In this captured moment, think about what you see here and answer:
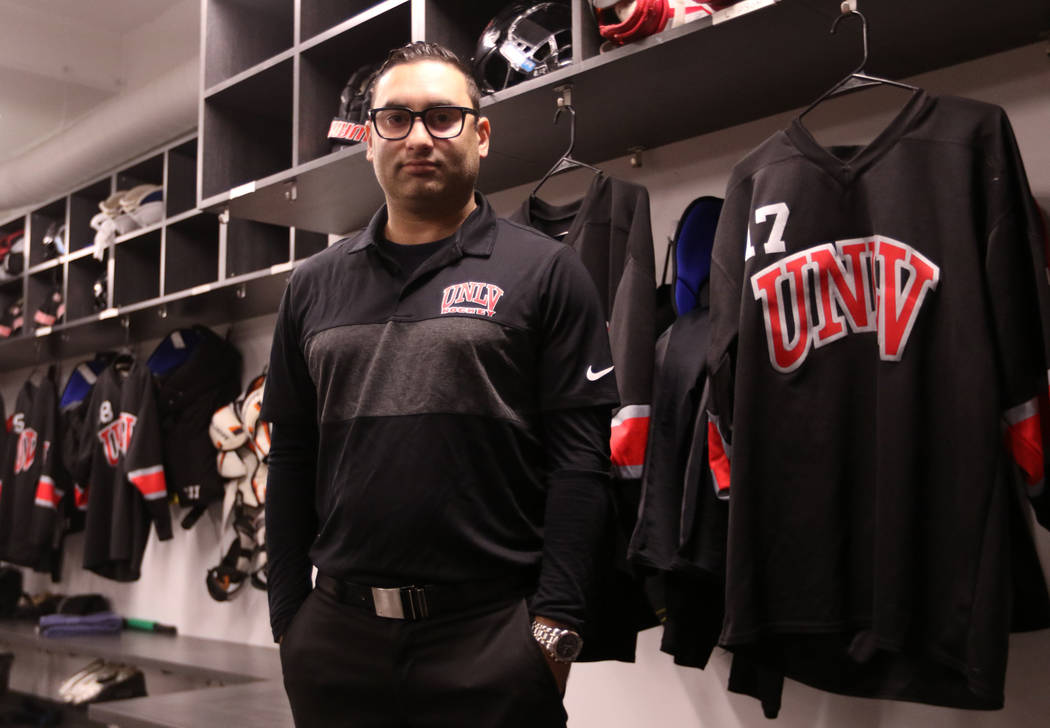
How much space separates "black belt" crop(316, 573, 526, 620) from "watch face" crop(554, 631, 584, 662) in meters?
0.09

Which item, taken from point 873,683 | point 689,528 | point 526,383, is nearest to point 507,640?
point 526,383

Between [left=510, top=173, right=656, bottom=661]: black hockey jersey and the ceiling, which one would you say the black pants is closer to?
[left=510, top=173, right=656, bottom=661]: black hockey jersey

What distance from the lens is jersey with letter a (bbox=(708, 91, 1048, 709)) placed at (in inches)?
54.0

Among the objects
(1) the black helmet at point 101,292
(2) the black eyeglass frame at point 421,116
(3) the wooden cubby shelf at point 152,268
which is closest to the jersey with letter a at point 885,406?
(2) the black eyeglass frame at point 421,116

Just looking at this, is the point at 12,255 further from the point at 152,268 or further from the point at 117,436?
the point at 117,436

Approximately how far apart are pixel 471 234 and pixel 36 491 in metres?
3.91

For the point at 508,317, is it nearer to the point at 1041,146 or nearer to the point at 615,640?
the point at 615,640

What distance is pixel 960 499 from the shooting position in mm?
1381

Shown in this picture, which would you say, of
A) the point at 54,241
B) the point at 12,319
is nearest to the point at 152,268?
the point at 54,241

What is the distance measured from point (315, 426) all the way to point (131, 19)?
3.79 meters

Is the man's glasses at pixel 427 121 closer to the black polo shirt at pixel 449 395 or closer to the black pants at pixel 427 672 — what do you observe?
the black polo shirt at pixel 449 395

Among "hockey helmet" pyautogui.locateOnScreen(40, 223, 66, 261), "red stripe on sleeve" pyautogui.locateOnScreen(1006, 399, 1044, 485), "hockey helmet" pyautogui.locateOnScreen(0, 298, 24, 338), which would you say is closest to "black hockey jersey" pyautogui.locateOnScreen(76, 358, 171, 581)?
"hockey helmet" pyautogui.locateOnScreen(40, 223, 66, 261)

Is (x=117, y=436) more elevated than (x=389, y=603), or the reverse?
(x=117, y=436)

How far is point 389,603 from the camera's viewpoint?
4.30ft
